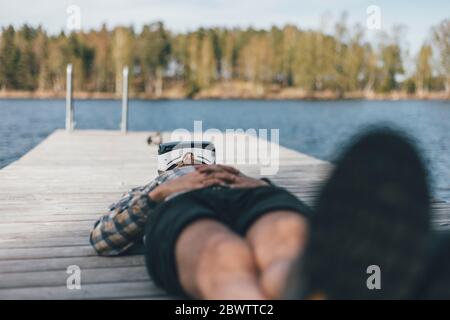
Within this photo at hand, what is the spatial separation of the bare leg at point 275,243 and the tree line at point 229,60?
5656 cm

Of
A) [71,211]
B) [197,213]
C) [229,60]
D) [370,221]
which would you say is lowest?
[71,211]

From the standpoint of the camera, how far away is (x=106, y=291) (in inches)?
88.7

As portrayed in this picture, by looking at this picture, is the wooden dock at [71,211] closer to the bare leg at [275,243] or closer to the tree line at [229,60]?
the bare leg at [275,243]

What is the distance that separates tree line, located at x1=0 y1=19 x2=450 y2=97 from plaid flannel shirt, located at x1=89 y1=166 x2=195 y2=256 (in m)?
55.7

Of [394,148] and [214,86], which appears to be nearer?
[394,148]

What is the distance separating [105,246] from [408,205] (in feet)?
5.59

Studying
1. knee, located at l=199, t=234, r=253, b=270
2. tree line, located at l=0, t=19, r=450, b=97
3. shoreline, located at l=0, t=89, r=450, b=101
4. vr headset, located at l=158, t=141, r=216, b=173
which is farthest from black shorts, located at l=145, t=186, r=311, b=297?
shoreline, located at l=0, t=89, r=450, b=101

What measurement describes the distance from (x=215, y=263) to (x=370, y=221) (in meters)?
0.70

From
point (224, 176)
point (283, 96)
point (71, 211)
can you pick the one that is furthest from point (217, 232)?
point (283, 96)

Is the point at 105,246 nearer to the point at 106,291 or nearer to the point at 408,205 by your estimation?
the point at 106,291

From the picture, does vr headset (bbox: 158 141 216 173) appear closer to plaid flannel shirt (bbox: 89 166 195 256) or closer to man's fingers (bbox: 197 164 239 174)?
plaid flannel shirt (bbox: 89 166 195 256)

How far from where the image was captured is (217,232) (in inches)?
74.2

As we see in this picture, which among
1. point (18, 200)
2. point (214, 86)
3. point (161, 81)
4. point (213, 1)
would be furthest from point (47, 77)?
point (18, 200)

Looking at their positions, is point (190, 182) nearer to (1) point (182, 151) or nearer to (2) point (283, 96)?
(1) point (182, 151)
